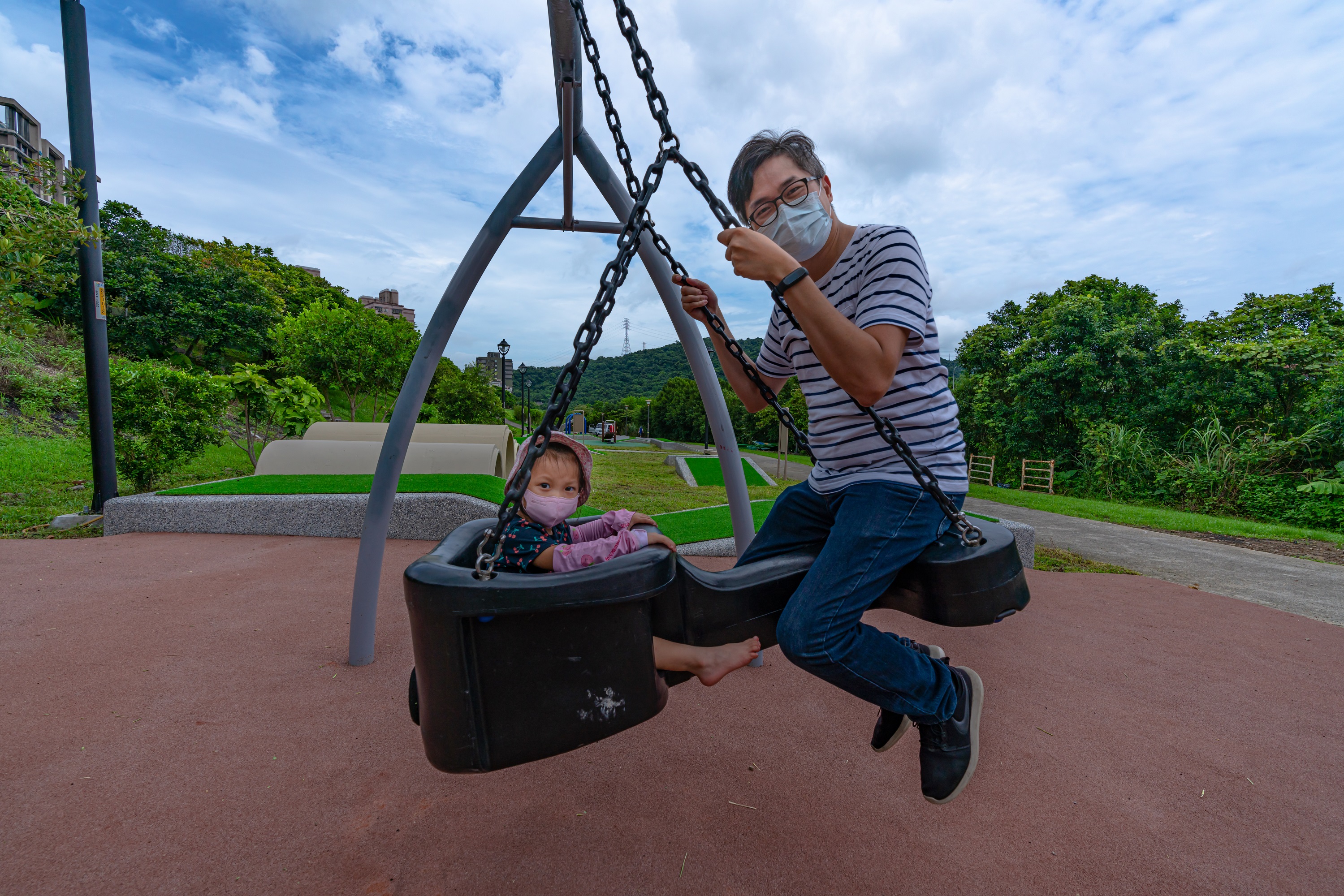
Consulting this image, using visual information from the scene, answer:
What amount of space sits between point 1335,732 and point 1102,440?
17852mm

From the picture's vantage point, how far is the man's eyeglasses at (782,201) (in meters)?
1.61

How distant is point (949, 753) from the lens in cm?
160

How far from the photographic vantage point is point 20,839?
5.83ft

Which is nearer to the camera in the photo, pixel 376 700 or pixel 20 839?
pixel 20 839

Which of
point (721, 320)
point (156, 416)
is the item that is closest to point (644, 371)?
point (156, 416)

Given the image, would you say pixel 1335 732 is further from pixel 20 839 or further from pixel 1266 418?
pixel 1266 418

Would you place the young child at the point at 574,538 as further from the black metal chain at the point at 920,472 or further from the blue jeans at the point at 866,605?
the black metal chain at the point at 920,472

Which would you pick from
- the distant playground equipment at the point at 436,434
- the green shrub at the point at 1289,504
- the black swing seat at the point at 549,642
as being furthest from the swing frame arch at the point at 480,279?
the green shrub at the point at 1289,504

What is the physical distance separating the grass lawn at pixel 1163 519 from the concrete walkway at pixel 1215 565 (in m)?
0.90

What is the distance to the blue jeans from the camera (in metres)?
1.44

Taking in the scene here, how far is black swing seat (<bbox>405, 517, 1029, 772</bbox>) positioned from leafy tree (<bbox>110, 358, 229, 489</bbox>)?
7588 mm

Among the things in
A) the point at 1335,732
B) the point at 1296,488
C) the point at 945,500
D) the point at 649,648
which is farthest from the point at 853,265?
the point at 1296,488

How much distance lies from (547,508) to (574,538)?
0.17m

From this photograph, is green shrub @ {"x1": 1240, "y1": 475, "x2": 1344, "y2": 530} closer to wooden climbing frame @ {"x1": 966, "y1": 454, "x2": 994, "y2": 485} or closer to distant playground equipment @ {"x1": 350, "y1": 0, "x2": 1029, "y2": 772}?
wooden climbing frame @ {"x1": 966, "y1": 454, "x2": 994, "y2": 485}
